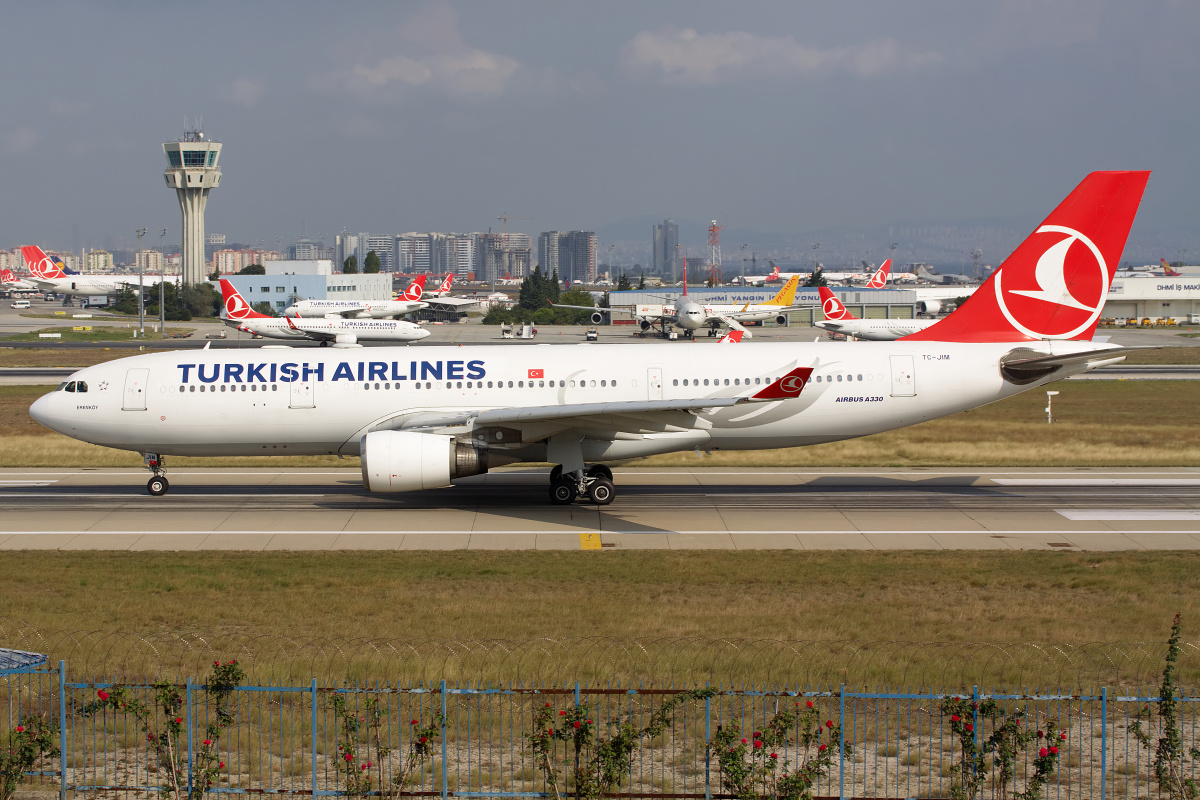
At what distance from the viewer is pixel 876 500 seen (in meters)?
30.5

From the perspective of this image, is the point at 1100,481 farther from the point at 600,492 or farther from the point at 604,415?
the point at 604,415

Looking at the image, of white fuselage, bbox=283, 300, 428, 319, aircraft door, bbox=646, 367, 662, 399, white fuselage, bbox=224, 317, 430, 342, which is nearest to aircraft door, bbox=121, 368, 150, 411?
aircraft door, bbox=646, 367, 662, 399

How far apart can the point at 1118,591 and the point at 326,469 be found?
25229 millimetres

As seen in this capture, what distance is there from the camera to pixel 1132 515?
92.6ft

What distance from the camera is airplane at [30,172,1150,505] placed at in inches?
1153

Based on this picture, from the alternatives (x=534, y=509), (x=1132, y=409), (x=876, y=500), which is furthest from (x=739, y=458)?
(x=1132, y=409)

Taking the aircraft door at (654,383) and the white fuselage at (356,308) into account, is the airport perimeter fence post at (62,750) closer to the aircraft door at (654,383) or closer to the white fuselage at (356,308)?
the aircraft door at (654,383)

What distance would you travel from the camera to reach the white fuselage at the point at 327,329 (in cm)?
10150

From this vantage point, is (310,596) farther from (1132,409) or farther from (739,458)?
(1132,409)

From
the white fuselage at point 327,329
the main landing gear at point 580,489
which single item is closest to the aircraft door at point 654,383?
the main landing gear at point 580,489

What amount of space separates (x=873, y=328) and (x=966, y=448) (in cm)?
6082

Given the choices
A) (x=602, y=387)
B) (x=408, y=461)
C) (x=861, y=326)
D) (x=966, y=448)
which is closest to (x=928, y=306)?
(x=861, y=326)

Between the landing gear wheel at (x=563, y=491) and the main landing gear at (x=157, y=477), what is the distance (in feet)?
37.9

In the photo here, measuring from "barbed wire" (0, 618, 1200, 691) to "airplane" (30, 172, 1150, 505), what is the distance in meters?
12.1
